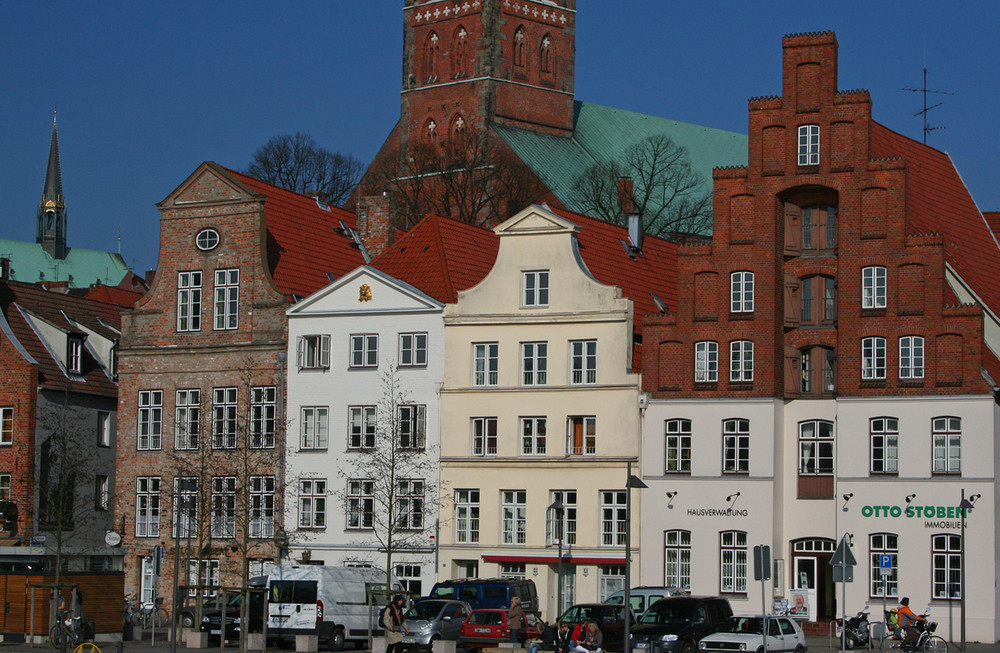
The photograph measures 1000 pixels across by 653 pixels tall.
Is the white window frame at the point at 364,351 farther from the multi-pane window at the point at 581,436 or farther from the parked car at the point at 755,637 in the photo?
the parked car at the point at 755,637

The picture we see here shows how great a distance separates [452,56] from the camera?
12112 cm

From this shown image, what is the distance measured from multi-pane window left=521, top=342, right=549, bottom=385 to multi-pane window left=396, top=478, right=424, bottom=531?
17.0 feet

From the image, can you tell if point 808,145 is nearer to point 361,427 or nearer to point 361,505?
point 361,427

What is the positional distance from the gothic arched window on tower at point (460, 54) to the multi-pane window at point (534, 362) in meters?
63.5

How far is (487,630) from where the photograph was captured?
1839 inches

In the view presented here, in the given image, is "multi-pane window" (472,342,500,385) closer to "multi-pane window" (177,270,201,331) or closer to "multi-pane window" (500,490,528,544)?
"multi-pane window" (500,490,528,544)

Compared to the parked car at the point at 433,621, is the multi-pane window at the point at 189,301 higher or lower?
higher

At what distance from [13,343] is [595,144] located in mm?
66437

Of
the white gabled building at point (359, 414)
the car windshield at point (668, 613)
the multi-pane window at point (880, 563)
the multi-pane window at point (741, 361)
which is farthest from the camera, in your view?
the white gabled building at point (359, 414)

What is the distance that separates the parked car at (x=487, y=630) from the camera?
46.5m

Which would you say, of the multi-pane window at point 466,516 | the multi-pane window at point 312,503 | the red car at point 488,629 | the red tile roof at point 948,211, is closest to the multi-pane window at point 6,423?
the multi-pane window at point 312,503

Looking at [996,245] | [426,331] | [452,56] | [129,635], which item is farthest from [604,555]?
[452,56]

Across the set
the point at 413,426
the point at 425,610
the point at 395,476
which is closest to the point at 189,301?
the point at 413,426

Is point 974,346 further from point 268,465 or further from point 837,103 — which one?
point 268,465
